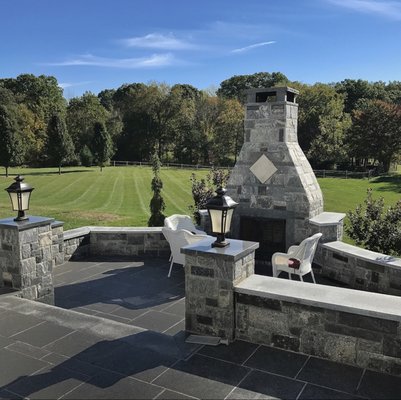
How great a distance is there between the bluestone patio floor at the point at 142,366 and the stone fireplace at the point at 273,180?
128 inches

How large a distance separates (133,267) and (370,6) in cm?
623

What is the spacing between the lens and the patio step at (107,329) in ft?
12.0

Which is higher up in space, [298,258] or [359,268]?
[298,258]

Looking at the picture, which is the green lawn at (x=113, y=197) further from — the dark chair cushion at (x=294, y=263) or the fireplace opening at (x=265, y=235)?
the dark chair cushion at (x=294, y=263)

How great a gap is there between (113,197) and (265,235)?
13.2 metres

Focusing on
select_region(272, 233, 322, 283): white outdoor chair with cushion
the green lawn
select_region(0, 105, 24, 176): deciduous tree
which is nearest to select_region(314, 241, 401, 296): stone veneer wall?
select_region(272, 233, 322, 283): white outdoor chair with cushion

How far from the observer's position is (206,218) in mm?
8031

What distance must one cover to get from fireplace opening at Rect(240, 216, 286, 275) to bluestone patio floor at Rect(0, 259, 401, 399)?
3065 millimetres

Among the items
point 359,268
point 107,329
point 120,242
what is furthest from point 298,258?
point 120,242

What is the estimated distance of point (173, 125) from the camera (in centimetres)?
4338

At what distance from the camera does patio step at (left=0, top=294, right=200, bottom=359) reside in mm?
3656

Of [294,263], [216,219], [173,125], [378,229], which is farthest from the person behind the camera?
[173,125]

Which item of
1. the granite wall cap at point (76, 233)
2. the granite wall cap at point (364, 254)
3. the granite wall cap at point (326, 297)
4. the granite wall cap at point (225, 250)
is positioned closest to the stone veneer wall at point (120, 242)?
the granite wall cap at point (76, 233)

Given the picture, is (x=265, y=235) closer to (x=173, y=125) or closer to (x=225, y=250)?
(x=225, y=250)
